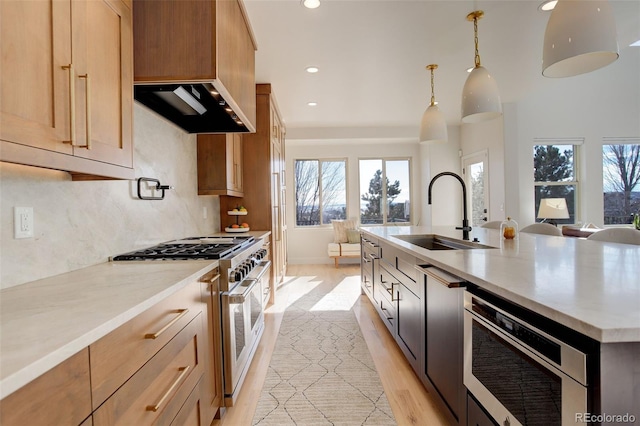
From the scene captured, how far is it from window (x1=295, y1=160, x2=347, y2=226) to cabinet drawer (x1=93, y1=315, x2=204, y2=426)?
5.55 metres

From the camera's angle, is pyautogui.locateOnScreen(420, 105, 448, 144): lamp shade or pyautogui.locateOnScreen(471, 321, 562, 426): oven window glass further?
pyautogui.locateOnScreen(420, 105, 448, 144): lamp shade

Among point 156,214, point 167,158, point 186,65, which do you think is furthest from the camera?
point 167,158

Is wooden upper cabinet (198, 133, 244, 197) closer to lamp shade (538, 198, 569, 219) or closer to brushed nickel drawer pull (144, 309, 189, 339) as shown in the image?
brushed nickel drawer pull (144, 309, 189, 339)

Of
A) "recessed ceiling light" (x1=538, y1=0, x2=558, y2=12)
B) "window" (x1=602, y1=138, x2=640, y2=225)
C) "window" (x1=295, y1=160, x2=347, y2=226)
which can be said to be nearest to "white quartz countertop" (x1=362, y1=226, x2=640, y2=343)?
"recessed ceiling light" (x1=538, y1=0, x2=558, y2=12)

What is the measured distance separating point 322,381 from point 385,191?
539cm

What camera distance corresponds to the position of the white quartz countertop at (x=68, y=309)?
587mm

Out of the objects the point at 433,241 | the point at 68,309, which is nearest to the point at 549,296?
the point at 68,309

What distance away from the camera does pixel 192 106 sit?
2115mm

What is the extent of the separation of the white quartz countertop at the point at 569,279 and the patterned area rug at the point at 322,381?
0.93 metres

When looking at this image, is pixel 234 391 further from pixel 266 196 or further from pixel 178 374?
pixel 266 196

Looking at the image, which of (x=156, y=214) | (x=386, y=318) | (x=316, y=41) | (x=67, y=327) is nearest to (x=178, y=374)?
(x=67, y=327)

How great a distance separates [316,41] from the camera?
296 cm

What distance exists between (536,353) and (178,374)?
3.90ft

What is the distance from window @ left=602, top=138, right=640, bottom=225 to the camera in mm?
5453
